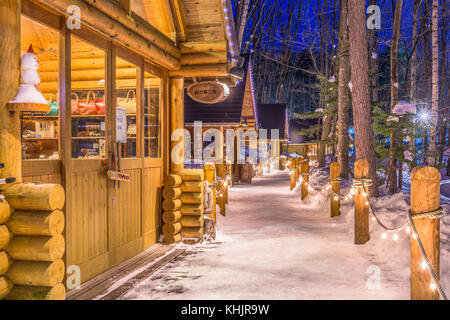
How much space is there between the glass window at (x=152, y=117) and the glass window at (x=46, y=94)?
71.2 inches

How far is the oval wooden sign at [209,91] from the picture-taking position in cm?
751

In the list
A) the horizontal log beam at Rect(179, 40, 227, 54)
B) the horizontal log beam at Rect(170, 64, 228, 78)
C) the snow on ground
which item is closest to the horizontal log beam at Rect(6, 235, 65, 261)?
the snow on ground

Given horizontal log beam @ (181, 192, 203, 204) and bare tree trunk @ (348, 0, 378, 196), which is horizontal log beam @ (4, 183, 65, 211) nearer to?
horizontal log beam @ (181, 192, 203, 204)

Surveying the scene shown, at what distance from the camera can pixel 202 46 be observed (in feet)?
23.4

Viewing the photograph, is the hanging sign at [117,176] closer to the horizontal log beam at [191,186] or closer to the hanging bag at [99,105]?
the hanging bag at [99,105]

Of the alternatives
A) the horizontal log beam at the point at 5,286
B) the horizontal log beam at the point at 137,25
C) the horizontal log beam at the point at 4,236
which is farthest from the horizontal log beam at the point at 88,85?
the horizontal log beam at the point at 5,286

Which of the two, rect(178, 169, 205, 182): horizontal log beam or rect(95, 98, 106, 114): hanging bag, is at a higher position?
rect(95, 98, 106, 114): hanging bag

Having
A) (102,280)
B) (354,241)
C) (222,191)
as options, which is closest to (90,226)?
(102,280)

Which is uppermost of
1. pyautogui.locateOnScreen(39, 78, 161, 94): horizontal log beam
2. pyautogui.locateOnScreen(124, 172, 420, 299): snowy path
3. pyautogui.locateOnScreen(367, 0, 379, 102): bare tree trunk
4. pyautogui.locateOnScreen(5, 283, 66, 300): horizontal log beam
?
pyautogui.locateOnScreen(367, 0, 379, 102): bare tree trunk

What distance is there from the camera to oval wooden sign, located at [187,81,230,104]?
296 inches

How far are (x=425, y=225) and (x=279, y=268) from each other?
2.36 metres

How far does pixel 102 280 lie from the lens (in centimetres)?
482

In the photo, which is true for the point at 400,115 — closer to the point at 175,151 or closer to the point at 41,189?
the point at 175,151

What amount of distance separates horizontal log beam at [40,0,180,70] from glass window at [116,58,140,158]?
1.22 ft
